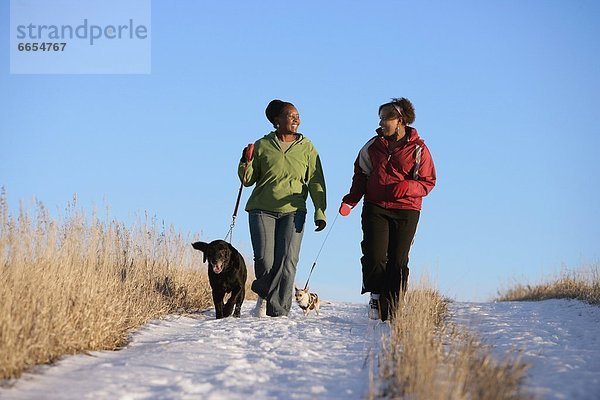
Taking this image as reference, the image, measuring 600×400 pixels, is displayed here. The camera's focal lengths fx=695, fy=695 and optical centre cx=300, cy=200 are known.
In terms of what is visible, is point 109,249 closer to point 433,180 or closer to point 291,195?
point 291,195

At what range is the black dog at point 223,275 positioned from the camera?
7848 mm

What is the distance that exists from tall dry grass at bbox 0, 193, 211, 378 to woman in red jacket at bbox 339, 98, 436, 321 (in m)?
2.40

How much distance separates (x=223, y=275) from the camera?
26.0 ft

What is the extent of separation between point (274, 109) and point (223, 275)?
6.52 feet

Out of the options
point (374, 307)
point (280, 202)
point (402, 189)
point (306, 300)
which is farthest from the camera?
point (306, 300)

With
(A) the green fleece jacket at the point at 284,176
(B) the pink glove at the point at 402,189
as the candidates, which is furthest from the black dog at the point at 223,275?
(B) the pink glove at the point at 402,189

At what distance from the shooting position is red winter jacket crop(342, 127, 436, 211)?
22.8 ft

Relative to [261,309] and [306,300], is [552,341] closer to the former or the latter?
[261,309]

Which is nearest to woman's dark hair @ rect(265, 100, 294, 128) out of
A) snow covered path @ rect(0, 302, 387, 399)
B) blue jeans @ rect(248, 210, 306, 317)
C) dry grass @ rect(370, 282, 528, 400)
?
blue jeans @ rect(248, 210, 306, 317)

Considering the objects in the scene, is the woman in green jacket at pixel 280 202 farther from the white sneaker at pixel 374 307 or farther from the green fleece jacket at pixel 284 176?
the white sneaker at pixel 374 307

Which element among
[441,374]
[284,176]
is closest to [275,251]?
[284,176]

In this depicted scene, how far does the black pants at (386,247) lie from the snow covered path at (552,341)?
857mm

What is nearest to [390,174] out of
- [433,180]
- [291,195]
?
[433,180]

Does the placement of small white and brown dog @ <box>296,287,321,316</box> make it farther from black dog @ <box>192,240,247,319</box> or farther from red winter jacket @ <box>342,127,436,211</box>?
red winter jacket @ <box>342,127,436,211</box>
